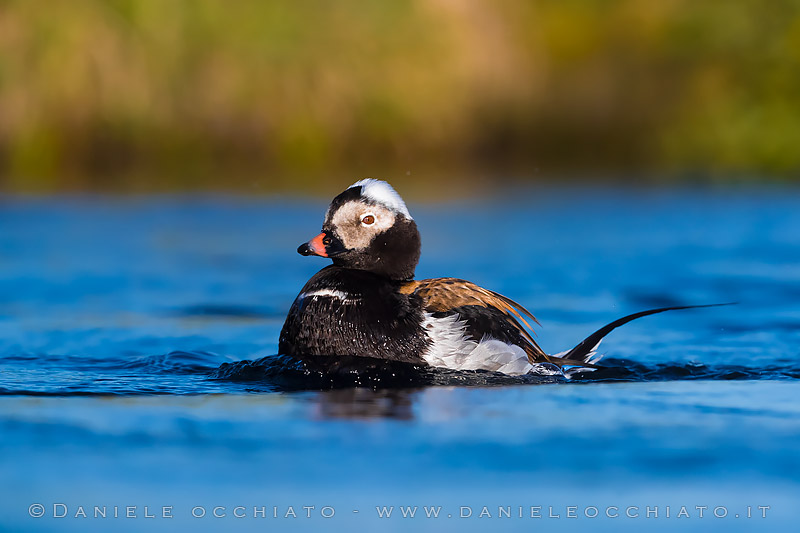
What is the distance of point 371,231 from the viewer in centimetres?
587

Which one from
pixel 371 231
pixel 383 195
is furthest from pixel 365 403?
pixel 383 195

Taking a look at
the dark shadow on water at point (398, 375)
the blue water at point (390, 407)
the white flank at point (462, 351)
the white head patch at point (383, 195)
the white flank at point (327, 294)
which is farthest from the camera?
the white head patch at point (383, 195)

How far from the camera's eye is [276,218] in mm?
12789

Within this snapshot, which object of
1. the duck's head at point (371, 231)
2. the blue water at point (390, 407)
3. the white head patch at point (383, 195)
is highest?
the white head patch at point (383, 195)

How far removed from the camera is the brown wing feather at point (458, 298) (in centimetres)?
568

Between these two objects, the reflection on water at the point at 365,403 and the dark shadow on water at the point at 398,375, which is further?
the dark shadow on water at the point at 398,375

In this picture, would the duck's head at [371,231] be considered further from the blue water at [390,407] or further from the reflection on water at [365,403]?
the reflection on water at [365,403]

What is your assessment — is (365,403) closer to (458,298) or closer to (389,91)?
(458,298)

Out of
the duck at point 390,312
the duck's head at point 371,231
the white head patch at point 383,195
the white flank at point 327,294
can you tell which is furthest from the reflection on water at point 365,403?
the white head patch at point 383,195

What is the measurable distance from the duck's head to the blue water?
731 millimetres

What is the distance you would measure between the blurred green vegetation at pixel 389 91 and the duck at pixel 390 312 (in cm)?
963

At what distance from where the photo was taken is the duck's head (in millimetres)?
5852

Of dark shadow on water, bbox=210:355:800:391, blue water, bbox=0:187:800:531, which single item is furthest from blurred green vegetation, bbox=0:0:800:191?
dark shadow on water, bbox=210:355:800:391

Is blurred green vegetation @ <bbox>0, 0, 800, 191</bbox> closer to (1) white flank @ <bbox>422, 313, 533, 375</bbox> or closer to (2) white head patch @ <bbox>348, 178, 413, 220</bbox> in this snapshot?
(2) white head patch @ <bbox>348, 178, 413, 220</bbox>
